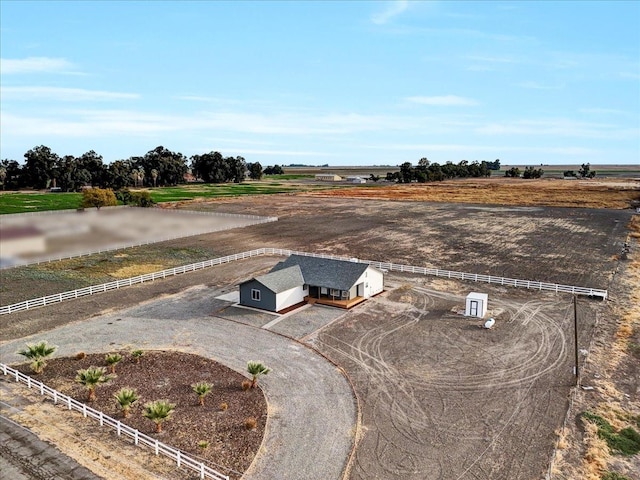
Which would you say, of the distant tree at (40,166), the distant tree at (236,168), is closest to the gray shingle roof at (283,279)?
the distant tree at (40,166)

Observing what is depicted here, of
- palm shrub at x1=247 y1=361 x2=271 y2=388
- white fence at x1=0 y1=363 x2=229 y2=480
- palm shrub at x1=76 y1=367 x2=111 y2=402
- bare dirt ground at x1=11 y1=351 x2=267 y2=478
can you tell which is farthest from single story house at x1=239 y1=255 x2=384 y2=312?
white fence at x1=0 y1=363 x2=229 y2=480

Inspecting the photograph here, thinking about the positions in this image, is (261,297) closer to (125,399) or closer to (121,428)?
(125,399)

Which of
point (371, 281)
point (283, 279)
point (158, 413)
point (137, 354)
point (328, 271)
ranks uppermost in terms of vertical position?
point (328, 271)

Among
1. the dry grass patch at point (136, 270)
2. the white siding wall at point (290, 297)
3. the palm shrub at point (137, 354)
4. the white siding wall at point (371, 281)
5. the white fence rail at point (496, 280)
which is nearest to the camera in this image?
the palm shrub at point (137, 354)

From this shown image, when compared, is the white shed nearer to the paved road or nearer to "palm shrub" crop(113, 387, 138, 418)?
the paved road

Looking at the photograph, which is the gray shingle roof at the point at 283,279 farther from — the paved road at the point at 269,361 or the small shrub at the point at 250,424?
the small shrub at the point at 250,424

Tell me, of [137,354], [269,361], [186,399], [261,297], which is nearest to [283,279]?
[261,297]
